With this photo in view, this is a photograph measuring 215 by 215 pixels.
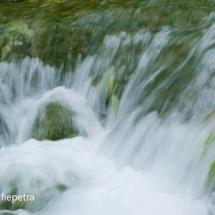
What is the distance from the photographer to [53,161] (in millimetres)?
5621

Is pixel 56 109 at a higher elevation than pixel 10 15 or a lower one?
lower

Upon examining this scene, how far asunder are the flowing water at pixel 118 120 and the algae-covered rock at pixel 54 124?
9 centimetres

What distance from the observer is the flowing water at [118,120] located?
4.78 metres

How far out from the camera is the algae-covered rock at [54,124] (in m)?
6.30

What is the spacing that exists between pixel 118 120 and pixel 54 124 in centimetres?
91

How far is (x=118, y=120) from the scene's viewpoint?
641 centimetres

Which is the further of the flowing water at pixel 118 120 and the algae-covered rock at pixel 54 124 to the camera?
the algae-covered rock at pixel 54 124

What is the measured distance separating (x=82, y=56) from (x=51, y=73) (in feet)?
1.95

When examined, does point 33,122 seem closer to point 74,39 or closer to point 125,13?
point 74,39

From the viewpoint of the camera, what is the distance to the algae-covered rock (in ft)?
20.7

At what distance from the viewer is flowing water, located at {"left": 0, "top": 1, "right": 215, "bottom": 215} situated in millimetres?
4777

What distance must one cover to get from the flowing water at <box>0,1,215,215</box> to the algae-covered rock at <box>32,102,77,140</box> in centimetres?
9

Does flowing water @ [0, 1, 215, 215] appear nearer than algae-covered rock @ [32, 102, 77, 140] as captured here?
Yes

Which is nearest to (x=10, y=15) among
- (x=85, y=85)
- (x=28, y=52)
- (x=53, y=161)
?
(x=28, y=52)
